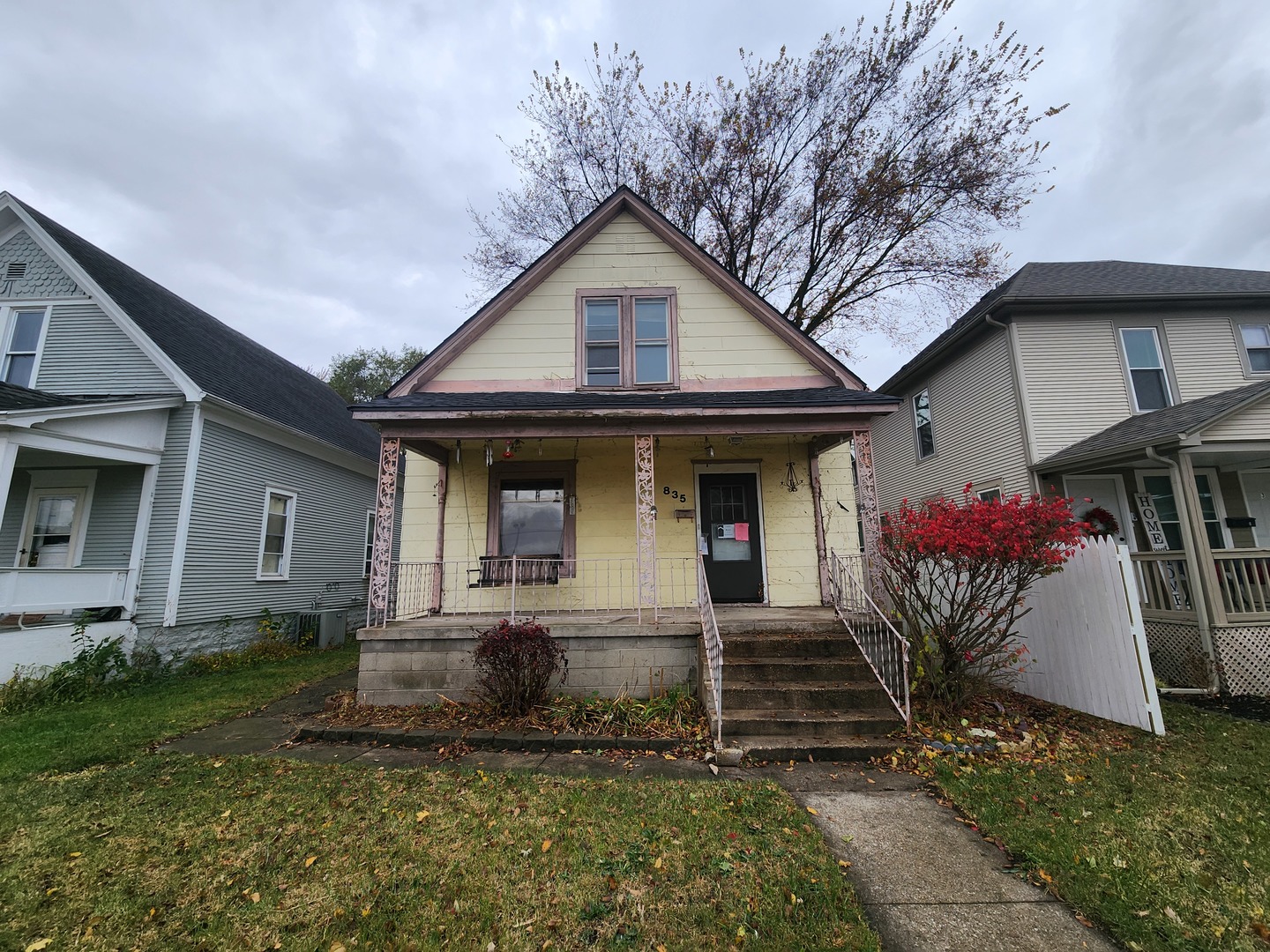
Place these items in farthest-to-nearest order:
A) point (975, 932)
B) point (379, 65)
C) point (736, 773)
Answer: point (379, 65) < point (736, 773) < point (975, 932)

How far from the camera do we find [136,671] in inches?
320

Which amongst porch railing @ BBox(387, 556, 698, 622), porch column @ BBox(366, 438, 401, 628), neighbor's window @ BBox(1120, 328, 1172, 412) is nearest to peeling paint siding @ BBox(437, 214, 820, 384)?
porch column @ BBox(366, 438, 401, 628)

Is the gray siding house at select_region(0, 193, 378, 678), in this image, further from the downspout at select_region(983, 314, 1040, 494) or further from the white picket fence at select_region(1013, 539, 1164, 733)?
the downspout at select_region(983, 314, 1040, 494)

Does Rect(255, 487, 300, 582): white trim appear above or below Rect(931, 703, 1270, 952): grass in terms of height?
above

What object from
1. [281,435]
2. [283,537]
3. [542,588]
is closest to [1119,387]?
[542,588]

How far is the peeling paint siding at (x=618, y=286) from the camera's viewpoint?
27.7ft

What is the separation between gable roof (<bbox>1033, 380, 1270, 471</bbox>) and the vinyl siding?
16.8m

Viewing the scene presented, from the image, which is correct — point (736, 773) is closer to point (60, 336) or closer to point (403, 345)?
point (60, 336)

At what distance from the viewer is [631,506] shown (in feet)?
26.5

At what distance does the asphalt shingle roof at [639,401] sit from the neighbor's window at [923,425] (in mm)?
7184

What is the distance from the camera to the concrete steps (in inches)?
187

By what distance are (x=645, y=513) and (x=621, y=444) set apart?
189cm

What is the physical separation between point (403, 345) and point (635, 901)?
35108 mm

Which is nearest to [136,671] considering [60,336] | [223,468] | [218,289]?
[223,468]
